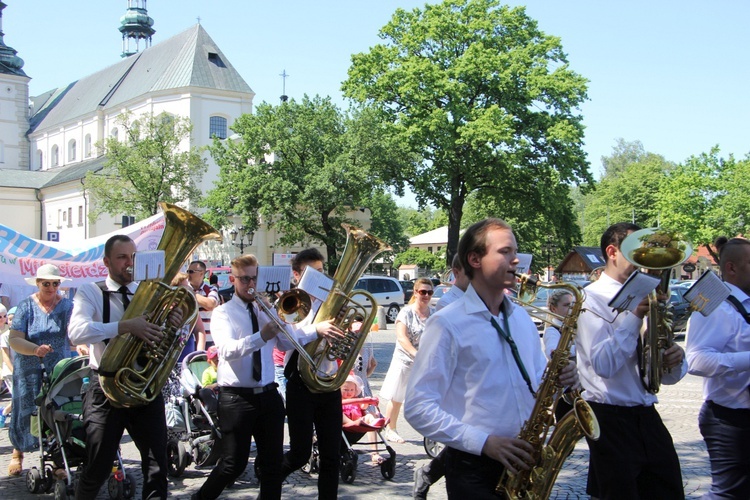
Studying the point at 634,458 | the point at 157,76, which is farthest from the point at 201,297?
the point at 157,76

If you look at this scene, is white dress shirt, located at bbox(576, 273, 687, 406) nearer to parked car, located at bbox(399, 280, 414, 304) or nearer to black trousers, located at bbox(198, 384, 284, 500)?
black trousers, located at bbox(198, 384, 284, 500)

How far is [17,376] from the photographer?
7.25 meters

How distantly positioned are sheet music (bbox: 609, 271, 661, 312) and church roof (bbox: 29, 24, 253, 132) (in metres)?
61.3

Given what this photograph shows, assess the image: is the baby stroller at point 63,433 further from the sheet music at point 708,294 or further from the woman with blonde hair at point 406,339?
the sheet music at point 708,294

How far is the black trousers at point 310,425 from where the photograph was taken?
5.37 m

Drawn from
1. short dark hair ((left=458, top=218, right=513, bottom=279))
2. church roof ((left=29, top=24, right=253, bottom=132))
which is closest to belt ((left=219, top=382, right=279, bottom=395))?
short dark hair ((left=458, top=218, right=513, bottom=279))

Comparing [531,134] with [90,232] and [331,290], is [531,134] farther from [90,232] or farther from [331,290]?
[90,232]

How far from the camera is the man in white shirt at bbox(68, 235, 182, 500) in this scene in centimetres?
492

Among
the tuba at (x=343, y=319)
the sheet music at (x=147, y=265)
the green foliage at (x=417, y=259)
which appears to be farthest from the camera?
the green foliage at (x=417, y=259)

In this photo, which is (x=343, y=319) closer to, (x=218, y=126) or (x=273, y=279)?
(x=273, y=279)

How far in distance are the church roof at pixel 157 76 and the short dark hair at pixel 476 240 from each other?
201ft

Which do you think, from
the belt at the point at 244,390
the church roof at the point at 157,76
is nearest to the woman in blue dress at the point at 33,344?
the belt at the point at 244,390

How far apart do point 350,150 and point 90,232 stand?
104 feet

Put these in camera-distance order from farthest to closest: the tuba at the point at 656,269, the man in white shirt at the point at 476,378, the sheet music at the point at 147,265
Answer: the sheet music at the point at 147,265, the tuba at the point at 656,269, the man in white shirt at the point at 476,378
